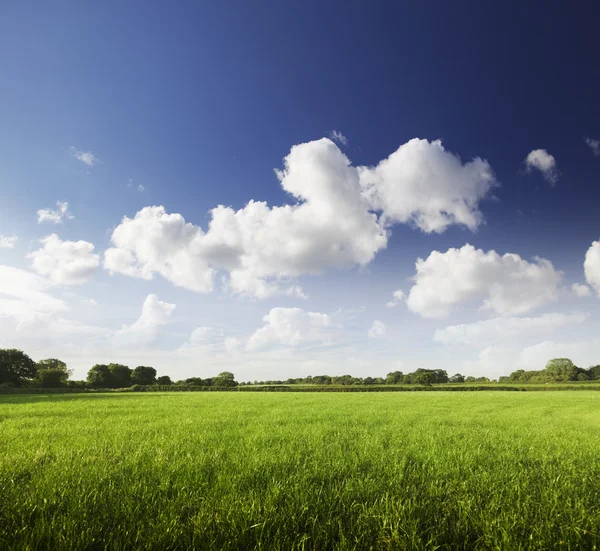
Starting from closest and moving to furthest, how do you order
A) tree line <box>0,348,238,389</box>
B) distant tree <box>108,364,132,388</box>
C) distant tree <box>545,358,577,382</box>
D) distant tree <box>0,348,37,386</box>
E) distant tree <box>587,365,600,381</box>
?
distant tree <box>0,348,37,386</box> → tree line <box>0,348,238,389</box> → distant tree <box>108,364,132,388</box> → distant tree <box>545,358,577,382</box> → distant tree <box>587,365,600,381</box>

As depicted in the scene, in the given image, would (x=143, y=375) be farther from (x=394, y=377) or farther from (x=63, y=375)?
(x=394, y=377)

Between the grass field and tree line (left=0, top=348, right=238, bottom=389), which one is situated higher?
the grass field

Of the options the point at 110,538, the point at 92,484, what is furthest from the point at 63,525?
the point at 92,484

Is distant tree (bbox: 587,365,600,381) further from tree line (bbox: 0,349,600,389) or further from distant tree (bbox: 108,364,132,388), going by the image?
distant tree (bbox: 108,364,132,388)

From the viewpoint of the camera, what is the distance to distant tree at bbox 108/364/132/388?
128 metres

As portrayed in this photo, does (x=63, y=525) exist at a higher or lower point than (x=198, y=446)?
higher

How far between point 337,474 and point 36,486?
5.19 metres

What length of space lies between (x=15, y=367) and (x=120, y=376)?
34.2 meters

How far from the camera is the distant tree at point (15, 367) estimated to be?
310 feet

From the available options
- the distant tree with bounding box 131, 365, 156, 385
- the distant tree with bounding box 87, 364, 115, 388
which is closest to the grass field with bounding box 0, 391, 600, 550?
the distant tree with bounding box 87, 364, 115, 388

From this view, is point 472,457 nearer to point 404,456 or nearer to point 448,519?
point 404,456

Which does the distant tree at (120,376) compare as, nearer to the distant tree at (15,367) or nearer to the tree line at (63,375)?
the tree line at (63,375)

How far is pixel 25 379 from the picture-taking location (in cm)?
10519

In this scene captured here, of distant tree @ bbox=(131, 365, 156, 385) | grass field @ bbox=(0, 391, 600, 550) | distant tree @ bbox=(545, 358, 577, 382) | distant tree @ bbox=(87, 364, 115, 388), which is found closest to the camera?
grass field @ bbox=(0, 391, 600, 550)
